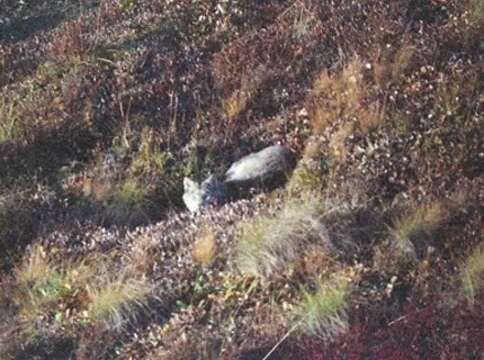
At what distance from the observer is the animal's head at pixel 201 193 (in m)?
8.96

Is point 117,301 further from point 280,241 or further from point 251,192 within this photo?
point 251,192

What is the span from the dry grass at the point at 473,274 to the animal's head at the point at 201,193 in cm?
276

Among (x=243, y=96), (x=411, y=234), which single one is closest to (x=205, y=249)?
(x=411, y=234)

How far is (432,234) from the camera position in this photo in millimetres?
7844

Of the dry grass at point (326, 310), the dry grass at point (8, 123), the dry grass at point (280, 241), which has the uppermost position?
the dry grass at point (8, 123)

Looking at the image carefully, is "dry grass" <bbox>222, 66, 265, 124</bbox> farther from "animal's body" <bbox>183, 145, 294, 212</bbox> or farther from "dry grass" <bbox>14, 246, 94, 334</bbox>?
"dry grass" <bbox>14, 246, 94, 334</bbox>

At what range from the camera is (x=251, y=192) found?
29.8 feet

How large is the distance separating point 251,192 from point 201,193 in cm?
53

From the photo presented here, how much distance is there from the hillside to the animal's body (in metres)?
0.16

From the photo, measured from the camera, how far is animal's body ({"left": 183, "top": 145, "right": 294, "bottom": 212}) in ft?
29.6

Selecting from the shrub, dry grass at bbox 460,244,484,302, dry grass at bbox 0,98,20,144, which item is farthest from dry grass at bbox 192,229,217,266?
dry grass at bbox 0,98,20,144

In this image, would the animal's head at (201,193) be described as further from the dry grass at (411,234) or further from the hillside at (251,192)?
the dry grass at (411,234)

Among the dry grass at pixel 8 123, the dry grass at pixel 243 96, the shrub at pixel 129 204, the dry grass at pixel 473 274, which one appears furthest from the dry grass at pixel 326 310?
the dry grass at pixel 8 123

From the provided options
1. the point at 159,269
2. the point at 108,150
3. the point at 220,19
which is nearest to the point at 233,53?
the point at 220,19
